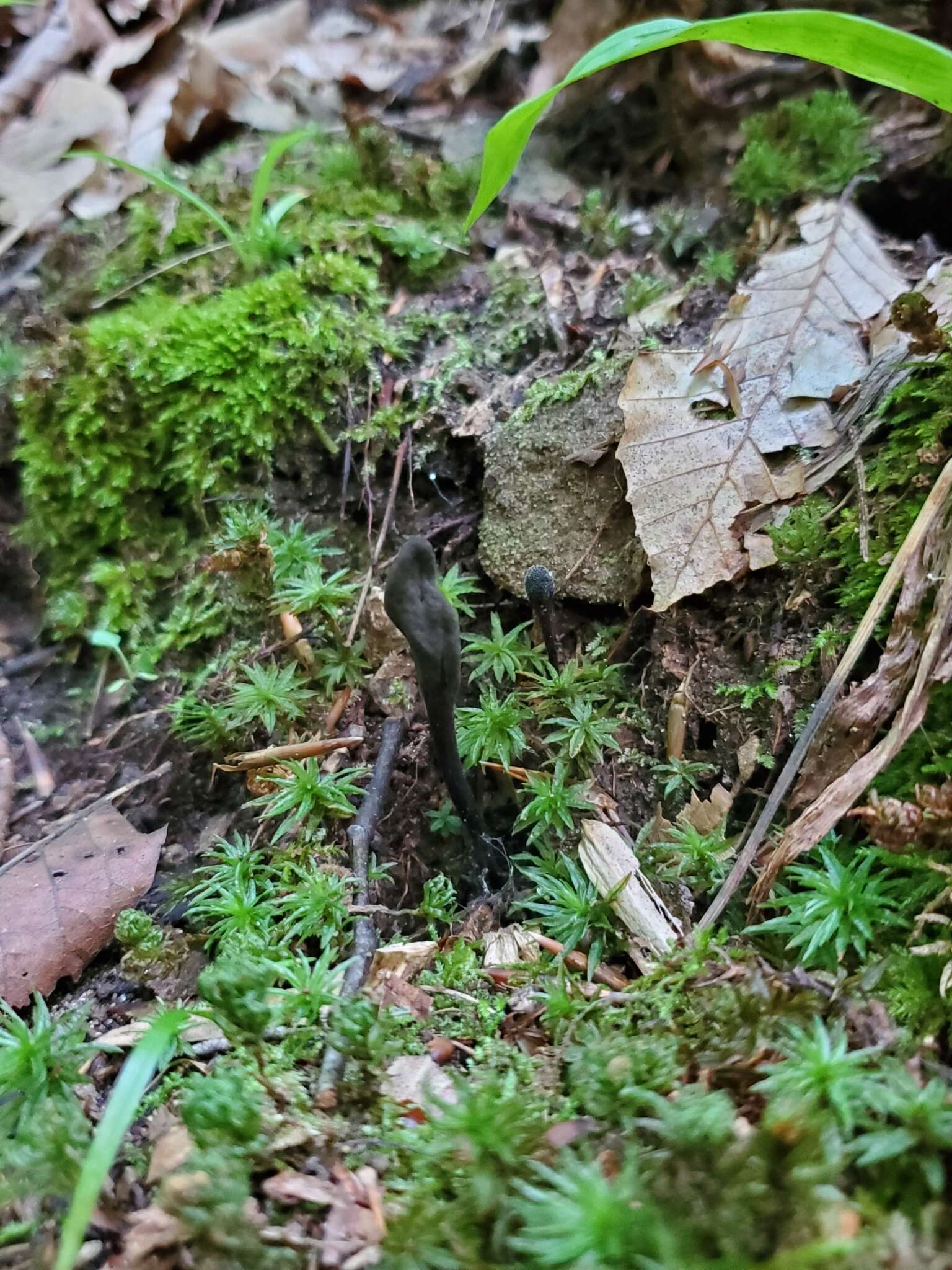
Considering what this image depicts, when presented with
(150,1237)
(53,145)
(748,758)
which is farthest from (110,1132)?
(53,145)

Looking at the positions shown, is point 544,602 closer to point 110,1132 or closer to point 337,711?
point 337,711

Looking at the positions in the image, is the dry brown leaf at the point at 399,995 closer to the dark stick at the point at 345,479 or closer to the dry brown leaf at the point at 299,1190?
the dry brown leaf at the point at 299,1190

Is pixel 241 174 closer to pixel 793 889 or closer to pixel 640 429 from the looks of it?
pixel 640 429

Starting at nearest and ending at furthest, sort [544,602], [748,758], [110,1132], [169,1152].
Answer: [110,1132] < [169,1152] < [748,758] < [544,602]

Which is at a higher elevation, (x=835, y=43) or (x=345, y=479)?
(x=835, y=43)

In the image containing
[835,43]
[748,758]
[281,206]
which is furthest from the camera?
[281,206]

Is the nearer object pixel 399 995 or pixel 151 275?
pixel 399 995

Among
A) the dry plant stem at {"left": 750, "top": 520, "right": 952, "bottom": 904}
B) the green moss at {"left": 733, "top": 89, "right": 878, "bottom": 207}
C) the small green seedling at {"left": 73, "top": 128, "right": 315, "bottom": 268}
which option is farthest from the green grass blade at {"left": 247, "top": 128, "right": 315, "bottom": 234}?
the dry plant stem at {"left": 750, "top": 520, "right": 952, "bottom": 904}
